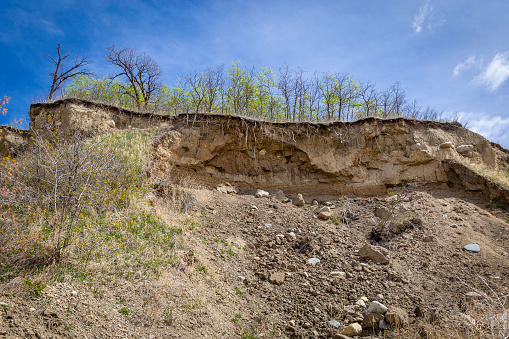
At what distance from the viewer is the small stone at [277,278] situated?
6.75m

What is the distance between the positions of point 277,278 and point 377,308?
2105 millimetres

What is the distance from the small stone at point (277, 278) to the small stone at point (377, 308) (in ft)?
6.11

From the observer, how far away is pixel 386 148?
38.5 ft

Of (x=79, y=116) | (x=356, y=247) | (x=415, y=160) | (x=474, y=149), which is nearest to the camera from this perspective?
(x=356, y=247)

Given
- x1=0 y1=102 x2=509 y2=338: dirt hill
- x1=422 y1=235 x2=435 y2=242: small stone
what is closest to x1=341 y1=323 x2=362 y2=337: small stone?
x1=0 y1=102 x2=509 y2=338: dirt hill

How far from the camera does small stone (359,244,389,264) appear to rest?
722 cm

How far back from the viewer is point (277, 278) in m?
6.80

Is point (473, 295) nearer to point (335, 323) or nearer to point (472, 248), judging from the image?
point (472, 248)

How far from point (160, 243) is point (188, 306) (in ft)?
6.23

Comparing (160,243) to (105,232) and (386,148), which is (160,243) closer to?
(105,232)

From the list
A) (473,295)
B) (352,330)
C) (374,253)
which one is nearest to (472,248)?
(473,295)

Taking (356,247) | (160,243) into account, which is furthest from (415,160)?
(160,243)

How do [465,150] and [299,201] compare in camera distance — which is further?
[465,150]

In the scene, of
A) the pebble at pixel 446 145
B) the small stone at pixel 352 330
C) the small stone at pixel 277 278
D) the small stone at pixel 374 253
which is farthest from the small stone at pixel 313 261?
the pebble at pixel 446 145
